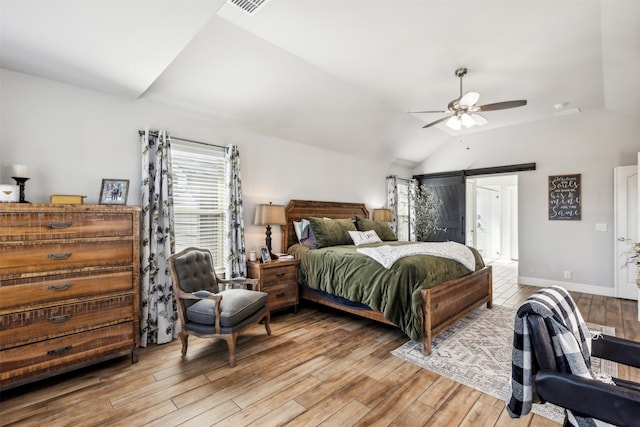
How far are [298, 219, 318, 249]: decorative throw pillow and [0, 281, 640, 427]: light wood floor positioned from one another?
143 cm

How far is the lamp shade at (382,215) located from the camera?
20.0 feet

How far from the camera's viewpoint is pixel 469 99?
317cm

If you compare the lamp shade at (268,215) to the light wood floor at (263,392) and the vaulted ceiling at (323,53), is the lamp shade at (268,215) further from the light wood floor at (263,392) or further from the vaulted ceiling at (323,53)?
the light wood floor at (263,392)

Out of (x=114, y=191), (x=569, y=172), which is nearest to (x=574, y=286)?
(x=569, y=172)

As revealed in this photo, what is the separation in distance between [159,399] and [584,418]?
2480 millimetres

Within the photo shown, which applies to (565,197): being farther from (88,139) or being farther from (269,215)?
(88,139)

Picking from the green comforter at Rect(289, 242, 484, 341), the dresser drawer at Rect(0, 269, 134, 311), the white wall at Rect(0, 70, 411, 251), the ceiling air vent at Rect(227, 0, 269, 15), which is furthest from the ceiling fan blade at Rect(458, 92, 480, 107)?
the dresser drawer at Rect(0, 269, 134, 311)

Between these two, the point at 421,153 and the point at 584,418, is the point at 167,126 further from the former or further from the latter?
the point at 421,153

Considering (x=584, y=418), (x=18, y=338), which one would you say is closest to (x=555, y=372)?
(x=584, y=418)

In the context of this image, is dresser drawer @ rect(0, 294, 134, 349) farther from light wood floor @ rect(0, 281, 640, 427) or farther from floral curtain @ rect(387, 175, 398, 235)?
floral curtain @ rect(387, 175, 398, 235)

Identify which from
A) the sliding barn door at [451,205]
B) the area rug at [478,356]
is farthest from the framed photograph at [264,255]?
the sliding barn door at [451,205]

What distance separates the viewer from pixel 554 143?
534 cm

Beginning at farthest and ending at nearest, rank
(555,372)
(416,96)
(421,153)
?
(421,153) < (416,96) < (555,372)

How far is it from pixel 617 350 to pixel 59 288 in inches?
138
